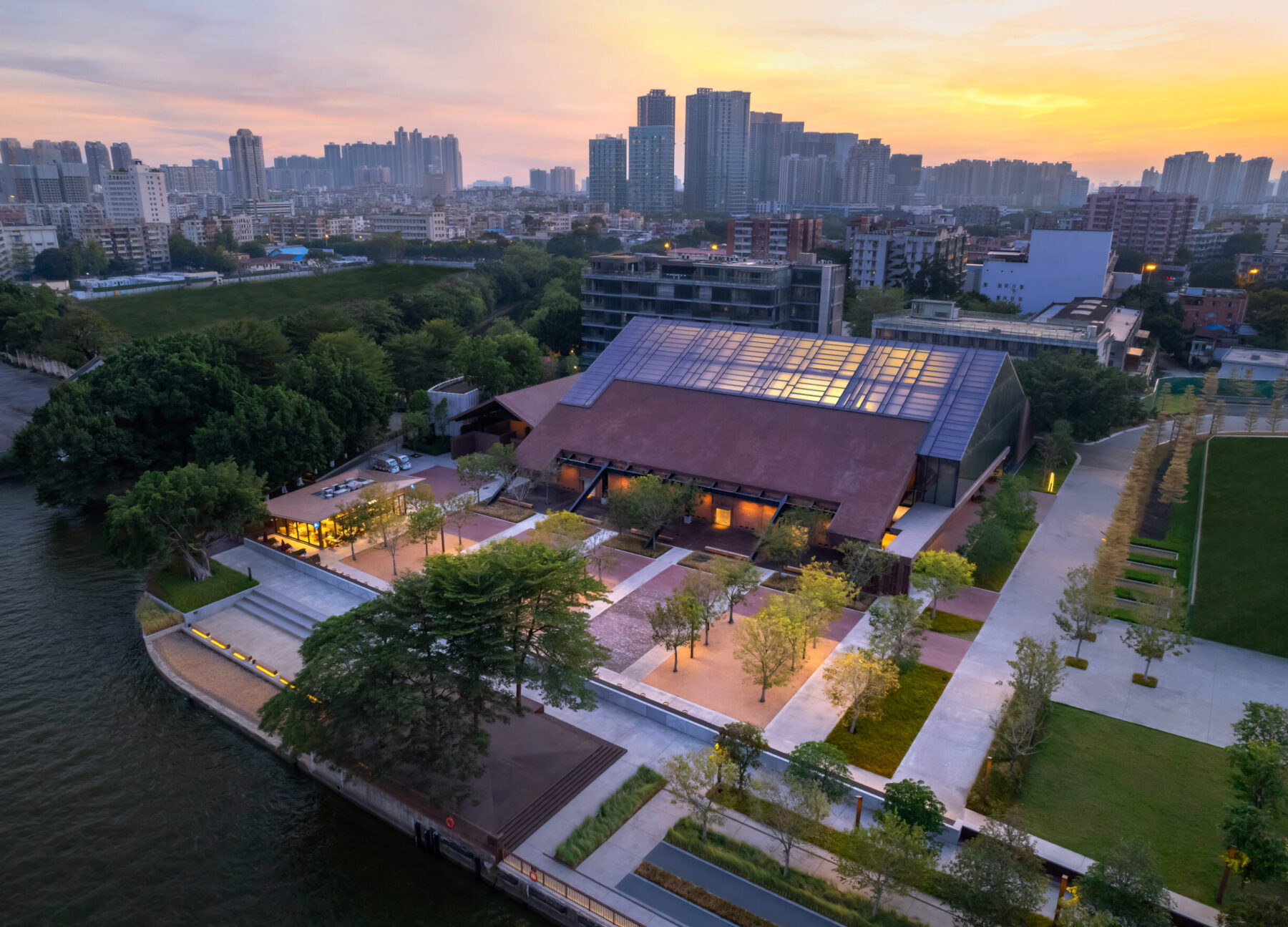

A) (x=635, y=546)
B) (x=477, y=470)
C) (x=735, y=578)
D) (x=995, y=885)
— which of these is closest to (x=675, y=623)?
(x=735, y=578)

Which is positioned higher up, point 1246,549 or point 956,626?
point 1246,549

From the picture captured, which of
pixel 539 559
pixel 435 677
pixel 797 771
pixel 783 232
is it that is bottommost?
pixel 797 771

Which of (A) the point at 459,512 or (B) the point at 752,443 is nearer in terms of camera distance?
(A) the point at 459,512

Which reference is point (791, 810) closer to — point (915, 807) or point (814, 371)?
point (915, 807)

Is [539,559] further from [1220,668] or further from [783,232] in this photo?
[783,232]

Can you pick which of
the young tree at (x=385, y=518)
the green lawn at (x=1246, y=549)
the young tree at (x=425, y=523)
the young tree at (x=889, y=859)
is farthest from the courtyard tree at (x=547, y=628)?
the green lawn at (x=1246, y=549)

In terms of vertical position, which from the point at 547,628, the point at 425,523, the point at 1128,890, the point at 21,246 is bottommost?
the point at 1128,890

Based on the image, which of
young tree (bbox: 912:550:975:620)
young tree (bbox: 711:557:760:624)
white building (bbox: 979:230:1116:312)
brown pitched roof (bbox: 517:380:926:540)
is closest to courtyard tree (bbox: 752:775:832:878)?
young tree (bbox: 711:557:760:624)

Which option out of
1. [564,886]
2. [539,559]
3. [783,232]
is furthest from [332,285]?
[564,886]
